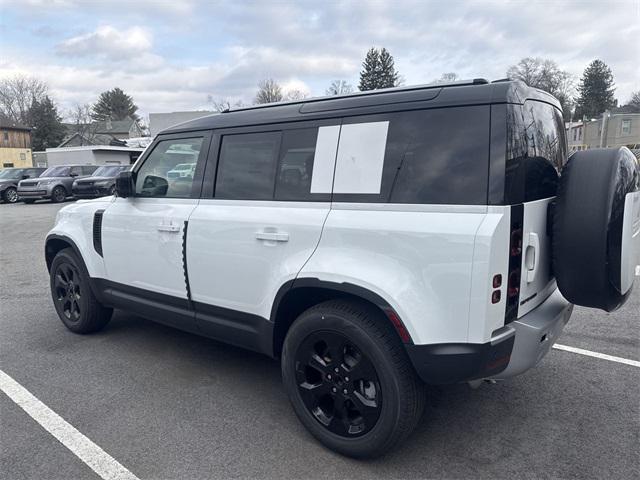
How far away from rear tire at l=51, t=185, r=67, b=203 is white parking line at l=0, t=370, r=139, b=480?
63.2ft

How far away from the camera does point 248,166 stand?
10.7ft

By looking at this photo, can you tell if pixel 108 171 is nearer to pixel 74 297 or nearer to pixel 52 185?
pixel 52 185

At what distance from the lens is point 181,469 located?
2643mm

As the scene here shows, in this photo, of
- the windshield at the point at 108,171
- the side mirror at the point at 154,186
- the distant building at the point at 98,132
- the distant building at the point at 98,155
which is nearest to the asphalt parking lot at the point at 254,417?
the side mirror at the point at 154,186

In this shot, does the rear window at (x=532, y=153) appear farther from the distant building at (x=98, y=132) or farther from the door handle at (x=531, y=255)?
the distant building at (x=98, y=132)

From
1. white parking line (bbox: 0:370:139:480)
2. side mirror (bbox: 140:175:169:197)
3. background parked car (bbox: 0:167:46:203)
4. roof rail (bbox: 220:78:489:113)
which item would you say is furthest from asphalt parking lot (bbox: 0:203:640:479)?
background parked car (bbox: 0:167:46:203)

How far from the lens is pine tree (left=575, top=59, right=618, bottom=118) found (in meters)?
74.9

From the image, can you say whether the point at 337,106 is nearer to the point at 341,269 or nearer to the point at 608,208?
the point at 341,269

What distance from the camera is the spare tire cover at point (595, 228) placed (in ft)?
7.80

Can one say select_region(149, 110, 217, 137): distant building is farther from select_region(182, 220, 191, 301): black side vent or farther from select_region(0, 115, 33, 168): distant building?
select_region(0, 115, 33, 168): distant building

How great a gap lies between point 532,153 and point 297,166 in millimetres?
1347

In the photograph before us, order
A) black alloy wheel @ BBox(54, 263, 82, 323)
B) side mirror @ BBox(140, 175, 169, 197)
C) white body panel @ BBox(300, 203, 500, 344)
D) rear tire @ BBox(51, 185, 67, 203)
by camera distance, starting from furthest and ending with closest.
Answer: rear tire @ BBox(51, 185, 67, 203), black alloy wheel @ BBox(54, 263, 82, 323), side mirror @ BBox(140, 175, 169, 197), white body panel @ BBox(300, 203, 500, 344)

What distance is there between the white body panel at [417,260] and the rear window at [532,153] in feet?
0.80

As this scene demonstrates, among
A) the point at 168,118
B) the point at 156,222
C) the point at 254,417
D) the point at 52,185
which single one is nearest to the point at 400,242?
the point at 254,417
